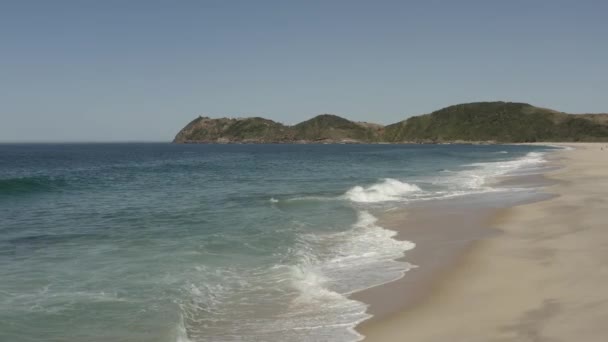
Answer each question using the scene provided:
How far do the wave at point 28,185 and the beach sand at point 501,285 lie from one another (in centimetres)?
2747

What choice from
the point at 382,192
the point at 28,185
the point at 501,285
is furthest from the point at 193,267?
the point at 28,185

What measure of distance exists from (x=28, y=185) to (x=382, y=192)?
2657 cm

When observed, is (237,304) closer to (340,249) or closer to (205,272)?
(205,272)

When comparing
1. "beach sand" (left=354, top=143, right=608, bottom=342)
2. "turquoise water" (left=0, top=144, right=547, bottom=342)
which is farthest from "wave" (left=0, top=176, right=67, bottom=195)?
"beach sand" (left=354, top=143, right=608, bottom=342)

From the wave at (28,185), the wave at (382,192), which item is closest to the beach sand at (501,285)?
the wave at (382,192)

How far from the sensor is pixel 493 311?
29.2 feet

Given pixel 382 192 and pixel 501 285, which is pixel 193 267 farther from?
pixel 382 192

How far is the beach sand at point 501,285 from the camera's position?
8.06m

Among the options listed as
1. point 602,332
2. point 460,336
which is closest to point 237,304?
point 460,336

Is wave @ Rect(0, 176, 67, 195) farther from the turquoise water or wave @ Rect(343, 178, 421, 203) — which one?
wave @ Rect(343, 178, 421, 203)

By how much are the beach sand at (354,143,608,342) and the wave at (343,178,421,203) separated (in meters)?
8.50

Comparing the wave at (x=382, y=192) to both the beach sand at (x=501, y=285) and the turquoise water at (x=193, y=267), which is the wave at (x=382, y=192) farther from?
the beach sand at (x=501, y=285)

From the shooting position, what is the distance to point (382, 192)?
2995 cm

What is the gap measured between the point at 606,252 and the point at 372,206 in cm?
1318
